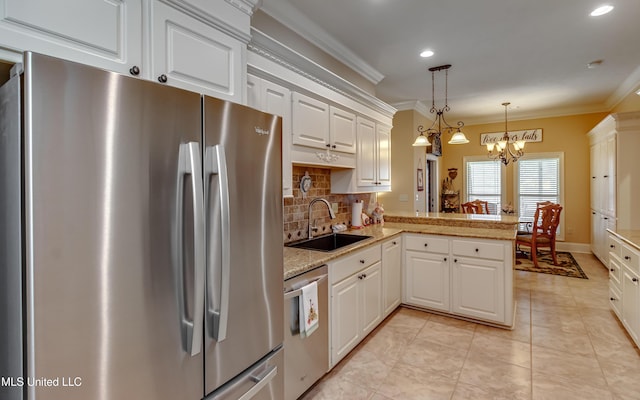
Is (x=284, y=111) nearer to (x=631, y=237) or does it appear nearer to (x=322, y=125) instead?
(x=322, y=125)

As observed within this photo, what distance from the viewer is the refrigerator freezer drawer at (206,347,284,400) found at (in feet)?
4.52

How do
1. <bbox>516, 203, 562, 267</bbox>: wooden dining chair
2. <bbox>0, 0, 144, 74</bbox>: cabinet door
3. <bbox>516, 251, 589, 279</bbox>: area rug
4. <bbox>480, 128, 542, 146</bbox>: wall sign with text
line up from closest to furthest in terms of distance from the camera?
<bbox>0, 0, 144, 74</bbox>: cabinet door < <bbox>516, 251, 589, 279</bbox>: area rug < <bbox>516, 203, 562, 267</bbox>: wooden dining chair < <bbox>480, 128, 542, 146</bbox>: wall sign with text

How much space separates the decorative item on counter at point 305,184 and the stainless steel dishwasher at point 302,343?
97cm

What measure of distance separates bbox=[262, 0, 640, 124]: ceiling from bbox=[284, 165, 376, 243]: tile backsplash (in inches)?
50.7

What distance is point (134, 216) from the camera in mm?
1020

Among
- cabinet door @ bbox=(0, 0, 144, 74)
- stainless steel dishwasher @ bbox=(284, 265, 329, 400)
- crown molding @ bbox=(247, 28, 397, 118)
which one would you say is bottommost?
stainless steel dishwasher @ bbox=(284, 265, 329, 400)

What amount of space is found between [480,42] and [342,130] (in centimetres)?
178

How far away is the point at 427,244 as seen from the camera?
136 inches

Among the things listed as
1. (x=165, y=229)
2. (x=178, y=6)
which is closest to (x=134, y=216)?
(x=165, y=229)

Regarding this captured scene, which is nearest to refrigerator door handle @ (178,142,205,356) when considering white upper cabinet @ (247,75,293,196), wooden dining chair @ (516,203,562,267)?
white upper cabinet @ (247,75,293,196)

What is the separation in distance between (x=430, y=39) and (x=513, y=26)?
735 millimetres

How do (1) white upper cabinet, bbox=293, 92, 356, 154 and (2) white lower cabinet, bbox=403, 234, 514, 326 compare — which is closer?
(1) white upper cabinet, bbox=293, 92, 356, 154

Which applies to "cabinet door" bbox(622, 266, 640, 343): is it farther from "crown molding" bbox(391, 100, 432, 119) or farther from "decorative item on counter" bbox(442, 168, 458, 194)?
"decorative item on counter" bbox(442, 168, 458, 194)

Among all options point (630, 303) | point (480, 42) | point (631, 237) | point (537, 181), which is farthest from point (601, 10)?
point (537, 181)
